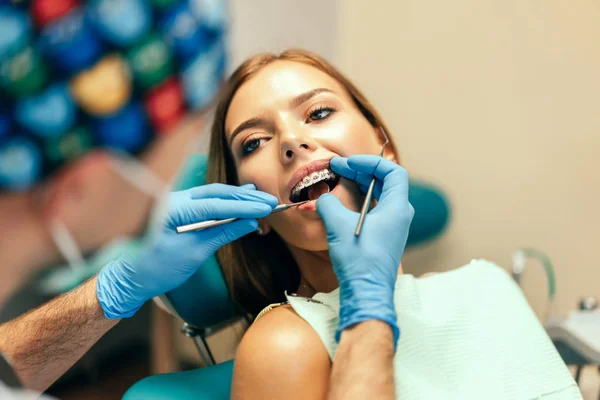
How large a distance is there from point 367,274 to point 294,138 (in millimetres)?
316

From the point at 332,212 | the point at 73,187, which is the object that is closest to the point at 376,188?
the point at 332,212

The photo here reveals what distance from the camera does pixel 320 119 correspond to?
111 centimetres

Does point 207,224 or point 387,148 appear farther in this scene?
point 387,148

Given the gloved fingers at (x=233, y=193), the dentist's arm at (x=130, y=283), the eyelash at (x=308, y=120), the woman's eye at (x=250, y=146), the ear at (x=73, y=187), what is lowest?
Answer: the dentist's arm at (x=130, y=283)

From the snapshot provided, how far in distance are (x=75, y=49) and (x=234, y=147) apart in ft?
1.91

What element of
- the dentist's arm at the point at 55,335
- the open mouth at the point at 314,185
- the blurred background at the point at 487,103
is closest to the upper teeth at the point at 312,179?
the open mouth at the point at 314,185

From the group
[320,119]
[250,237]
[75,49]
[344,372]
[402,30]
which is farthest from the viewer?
[402,30]

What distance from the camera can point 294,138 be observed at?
1.03 m

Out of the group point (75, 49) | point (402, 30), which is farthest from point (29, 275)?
point (402, 30)

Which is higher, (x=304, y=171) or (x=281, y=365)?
(x=304, y=171)

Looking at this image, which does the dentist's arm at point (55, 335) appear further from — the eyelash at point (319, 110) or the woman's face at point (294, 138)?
the eyelash at point (319, 110)

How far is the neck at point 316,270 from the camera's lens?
3.84ft

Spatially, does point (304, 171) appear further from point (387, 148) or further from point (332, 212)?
point (387, 148)

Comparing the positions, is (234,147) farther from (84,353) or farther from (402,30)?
(402,30)
